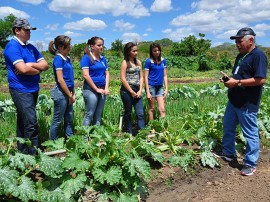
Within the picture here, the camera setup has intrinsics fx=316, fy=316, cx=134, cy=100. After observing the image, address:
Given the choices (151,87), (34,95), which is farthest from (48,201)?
(151,87)

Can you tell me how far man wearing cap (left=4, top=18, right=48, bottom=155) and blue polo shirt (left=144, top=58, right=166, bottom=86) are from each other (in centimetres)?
204

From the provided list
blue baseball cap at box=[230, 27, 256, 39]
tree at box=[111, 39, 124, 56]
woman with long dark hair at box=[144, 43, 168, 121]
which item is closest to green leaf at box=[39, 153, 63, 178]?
blue baseball cap at box=[230, 27, 256, 39]

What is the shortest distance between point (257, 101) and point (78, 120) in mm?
2882

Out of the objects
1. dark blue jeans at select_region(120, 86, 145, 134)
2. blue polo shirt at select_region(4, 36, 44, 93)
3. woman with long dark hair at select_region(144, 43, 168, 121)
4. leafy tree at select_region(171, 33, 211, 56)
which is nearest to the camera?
blue polo shirt at select_region(4, 36, 44, 93)

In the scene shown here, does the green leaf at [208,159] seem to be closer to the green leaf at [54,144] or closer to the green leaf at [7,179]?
the green leaf at [54,144]

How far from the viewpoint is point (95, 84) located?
4.80 metres

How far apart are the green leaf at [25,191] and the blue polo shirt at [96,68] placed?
7.28ft

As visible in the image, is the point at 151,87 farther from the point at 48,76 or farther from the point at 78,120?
the point at 48,76

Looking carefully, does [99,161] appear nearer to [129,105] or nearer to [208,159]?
[208,159]

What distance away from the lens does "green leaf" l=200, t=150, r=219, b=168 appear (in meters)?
4.39

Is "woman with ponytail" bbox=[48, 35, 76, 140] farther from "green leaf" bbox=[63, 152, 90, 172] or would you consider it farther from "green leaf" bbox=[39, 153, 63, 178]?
"green leaf" bbox=[39, 153, 63, 178]

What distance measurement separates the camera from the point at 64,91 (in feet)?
14.4

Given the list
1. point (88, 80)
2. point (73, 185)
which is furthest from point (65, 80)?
point (73, 185)

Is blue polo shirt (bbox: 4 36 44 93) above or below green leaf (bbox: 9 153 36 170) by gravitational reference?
above
